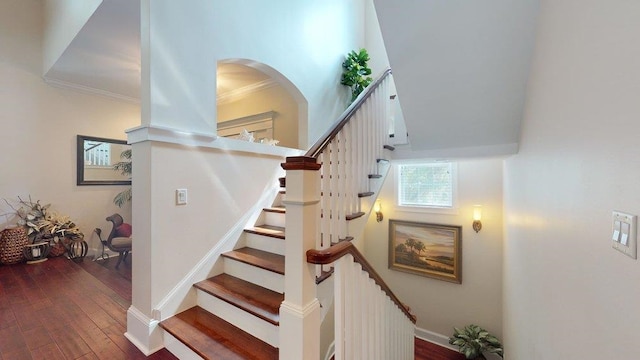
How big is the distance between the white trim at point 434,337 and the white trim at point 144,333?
3.62 meters

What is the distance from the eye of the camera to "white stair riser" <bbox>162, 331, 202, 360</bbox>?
1.72 metres

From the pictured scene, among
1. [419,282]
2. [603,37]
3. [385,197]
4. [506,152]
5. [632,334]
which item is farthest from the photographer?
[385,197]

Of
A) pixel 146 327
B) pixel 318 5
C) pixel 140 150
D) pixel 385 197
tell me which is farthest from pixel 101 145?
pixel 385 197

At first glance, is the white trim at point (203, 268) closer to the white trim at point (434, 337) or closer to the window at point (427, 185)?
the window at point (427, 185)

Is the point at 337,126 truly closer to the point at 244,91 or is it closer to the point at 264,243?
the point at 264,243

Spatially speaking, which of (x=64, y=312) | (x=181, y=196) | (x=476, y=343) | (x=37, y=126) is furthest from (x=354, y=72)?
(x=37, y=126)

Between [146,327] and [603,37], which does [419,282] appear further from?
[603,37]

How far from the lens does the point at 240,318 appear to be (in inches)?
72.8

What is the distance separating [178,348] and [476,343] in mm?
3419

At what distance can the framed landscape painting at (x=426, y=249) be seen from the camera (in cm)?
378

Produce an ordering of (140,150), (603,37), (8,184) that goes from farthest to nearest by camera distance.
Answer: (8,184), (140,150), (603,37)

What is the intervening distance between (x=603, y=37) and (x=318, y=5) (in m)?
3.53

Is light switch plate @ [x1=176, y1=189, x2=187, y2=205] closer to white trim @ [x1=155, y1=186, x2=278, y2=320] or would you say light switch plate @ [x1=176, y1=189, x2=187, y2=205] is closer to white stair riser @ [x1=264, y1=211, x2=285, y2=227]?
white trim @ [x1=155, y1=186, x2=278, y2=320]

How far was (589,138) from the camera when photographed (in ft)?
2.83
